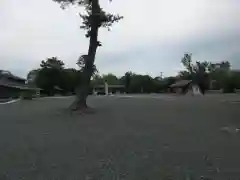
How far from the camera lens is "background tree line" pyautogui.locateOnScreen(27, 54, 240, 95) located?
9756 cm

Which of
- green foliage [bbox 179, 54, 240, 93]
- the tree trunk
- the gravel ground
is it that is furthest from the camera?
green foliage [bbox 179, 54, 240, 93]

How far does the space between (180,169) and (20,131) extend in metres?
8.51

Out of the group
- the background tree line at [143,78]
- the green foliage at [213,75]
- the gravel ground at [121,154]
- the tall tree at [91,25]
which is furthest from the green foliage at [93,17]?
the green foliage at [213,75]

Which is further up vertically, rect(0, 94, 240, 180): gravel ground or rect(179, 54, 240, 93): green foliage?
rect(179, 54, 240, 93): green foliage

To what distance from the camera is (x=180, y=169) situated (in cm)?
750

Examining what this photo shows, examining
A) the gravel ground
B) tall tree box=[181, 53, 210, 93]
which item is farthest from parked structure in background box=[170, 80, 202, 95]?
the gravel ground

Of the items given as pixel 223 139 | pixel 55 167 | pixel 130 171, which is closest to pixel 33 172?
pixel 55 167

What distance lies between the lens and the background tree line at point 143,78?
9756cm

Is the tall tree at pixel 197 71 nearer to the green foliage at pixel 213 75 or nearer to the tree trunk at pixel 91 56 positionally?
the green foliage at pixel 213 75

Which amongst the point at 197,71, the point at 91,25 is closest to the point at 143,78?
the point at 197,71

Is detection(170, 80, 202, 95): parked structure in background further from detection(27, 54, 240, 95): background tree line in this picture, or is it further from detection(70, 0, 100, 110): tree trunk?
detection(70, 0, 100, 110): tree trunk

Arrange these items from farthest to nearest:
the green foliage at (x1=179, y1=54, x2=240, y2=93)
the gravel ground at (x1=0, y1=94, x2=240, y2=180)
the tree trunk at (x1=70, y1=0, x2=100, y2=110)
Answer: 1. the green foliage at (x1=179, y1=54, x2=240, y2=93)
2. the tree trunk at (x1=70, y1=0, x2=100, y2=110)
3. the gravel ground at (x1=0, y1=94, x2=240, y2=180)

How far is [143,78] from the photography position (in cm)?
13775

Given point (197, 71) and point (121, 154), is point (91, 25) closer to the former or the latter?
point (121, 154)
